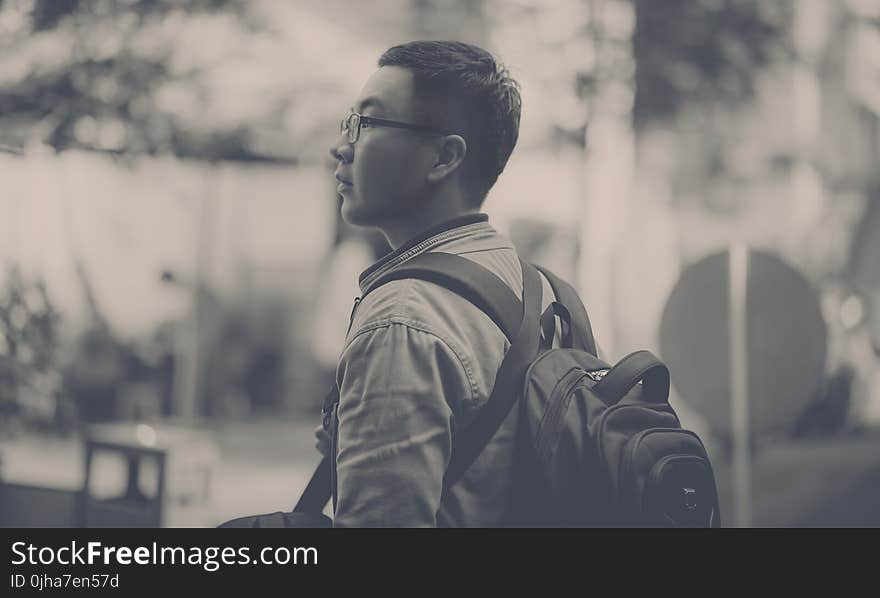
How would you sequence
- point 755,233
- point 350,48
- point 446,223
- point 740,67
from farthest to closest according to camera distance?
point 755,233 < point 350,48 < point 740,67 < point 446,223

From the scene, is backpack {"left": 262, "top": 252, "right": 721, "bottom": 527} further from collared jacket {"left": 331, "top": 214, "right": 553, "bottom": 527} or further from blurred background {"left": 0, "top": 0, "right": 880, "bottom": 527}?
blurred background {"left": 0, "top": 0, "right": 880, "bottom": 527}

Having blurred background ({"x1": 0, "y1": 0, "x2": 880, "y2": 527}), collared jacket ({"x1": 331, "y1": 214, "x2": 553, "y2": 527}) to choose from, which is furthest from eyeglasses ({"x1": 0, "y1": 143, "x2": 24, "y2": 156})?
collared jacket ({"x1": 331, "y1": 214, "x2": 553, "y2": 527})

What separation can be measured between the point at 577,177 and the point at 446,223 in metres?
4.73

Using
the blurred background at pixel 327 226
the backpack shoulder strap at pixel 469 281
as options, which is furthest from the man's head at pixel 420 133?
the blurred background at pixel 327 226

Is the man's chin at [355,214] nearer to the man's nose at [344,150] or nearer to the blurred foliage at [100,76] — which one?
the man's nose at [344,150]

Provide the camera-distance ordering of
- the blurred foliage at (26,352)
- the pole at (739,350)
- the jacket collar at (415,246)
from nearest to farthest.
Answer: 1. the jacket collar at (415,246)
2. the blurred foliage at (26,352)
3. the pole at (739,350)

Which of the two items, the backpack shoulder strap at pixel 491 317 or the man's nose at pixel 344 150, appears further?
the man's nose at pixel 344 150

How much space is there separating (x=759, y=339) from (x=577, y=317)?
1919 millimetres

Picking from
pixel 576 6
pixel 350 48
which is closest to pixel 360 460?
pixel 576 6

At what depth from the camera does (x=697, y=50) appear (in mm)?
5809

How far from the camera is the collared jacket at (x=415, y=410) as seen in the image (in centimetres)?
134

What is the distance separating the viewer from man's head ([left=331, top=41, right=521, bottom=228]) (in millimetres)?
1576
